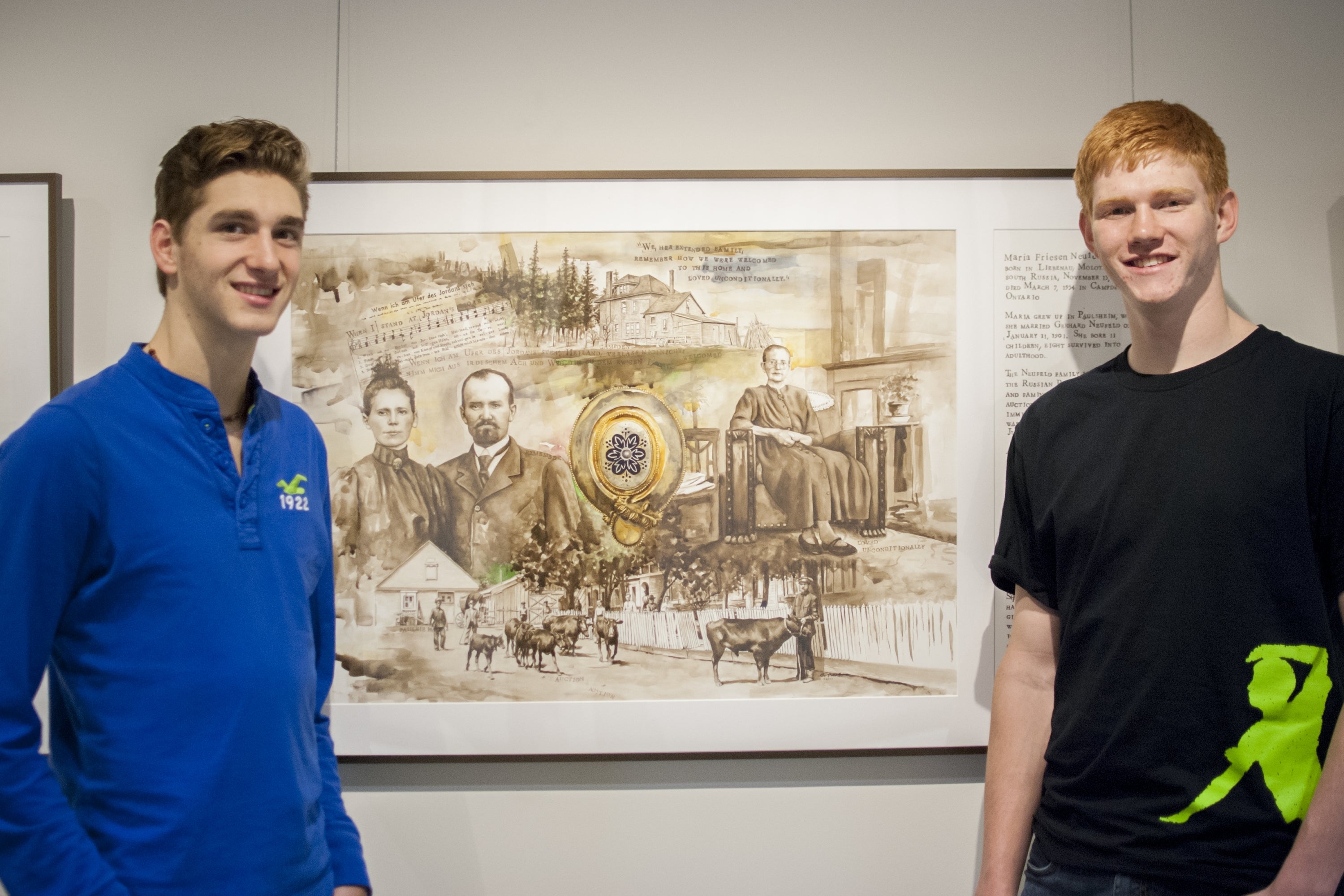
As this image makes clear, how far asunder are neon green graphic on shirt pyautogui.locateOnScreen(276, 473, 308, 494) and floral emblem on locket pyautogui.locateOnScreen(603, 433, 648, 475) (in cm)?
46

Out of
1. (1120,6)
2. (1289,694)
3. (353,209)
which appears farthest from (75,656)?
(1120,6)

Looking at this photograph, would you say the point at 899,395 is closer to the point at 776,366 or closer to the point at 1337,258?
the point at 776,366

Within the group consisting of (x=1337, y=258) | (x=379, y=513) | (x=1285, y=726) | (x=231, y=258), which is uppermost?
(x=1337, y=258)

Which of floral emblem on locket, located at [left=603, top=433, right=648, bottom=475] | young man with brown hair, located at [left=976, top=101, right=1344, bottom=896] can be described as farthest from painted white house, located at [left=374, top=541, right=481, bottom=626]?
young man with brown hair, located at [left=976, top=101, right=1344, bottom=896]

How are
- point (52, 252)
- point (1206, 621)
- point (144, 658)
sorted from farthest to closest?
point (52, 252)
point (1206, 621)
point (144, 658)

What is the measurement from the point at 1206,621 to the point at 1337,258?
0.83m

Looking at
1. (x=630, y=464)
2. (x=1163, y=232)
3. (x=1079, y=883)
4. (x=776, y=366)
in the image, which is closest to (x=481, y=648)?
(x=630, y=464)

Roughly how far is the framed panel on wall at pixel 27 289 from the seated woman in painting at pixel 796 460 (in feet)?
3.63

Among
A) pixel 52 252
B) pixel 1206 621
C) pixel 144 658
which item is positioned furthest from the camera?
pixel 52 252

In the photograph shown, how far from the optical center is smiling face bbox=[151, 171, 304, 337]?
0.89m

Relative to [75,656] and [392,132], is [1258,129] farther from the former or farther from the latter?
[75,656]

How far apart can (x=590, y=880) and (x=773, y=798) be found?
1.07 feet

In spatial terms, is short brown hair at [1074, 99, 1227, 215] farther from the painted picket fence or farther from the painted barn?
the painted picket fence

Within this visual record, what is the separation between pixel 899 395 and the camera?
51.5 inches
